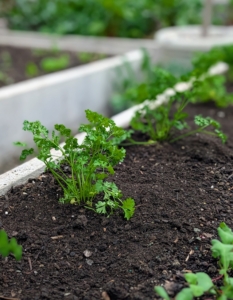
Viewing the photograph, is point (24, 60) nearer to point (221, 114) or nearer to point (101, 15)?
point (101, 15)

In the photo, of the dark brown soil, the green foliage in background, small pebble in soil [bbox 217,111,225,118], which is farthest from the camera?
the green foliage in background

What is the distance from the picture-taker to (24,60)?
4746 mm

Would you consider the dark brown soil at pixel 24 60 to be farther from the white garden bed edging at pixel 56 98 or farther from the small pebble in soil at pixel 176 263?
the small pebble in soil at pixel 176 263

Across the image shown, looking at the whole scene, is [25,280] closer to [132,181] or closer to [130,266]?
[130,266]

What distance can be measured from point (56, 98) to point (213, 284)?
263 cm

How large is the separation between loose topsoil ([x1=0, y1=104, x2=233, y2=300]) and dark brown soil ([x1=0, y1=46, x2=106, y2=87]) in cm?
239

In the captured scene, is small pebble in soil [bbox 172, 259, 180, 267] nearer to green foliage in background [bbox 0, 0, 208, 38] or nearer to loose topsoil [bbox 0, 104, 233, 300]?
loose topsoil [bbox 0, 104, 233, 300]

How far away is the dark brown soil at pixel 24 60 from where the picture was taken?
4.25 m

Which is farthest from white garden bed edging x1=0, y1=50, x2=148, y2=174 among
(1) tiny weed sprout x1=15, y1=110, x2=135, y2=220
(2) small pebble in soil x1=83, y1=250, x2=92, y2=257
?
(2) small pebble in soil x1=83, y1=250, x2=92, y2=257

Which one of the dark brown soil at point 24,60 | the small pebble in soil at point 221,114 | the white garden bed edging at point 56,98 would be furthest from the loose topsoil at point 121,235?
the dark brown soil at point 24,60

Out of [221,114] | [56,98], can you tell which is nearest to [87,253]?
[221,114]

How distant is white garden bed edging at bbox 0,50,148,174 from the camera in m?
3.40

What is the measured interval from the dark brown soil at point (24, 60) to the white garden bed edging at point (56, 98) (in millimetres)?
369

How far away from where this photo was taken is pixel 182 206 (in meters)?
1.81
